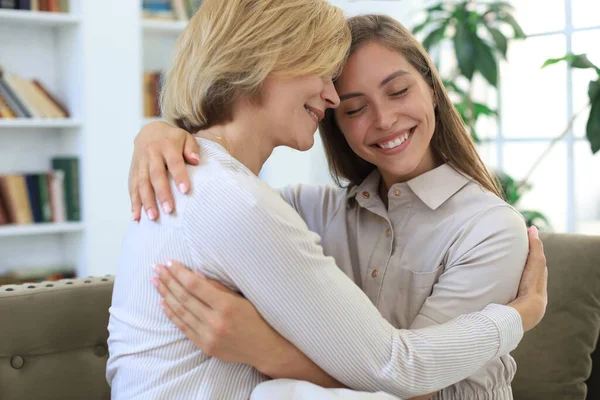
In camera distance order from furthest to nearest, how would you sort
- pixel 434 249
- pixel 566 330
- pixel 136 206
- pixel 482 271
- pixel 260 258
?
pixel 566 330 → pixel 434 249 → pixel 482 271 → pixel 136 206 → pixel 260 258

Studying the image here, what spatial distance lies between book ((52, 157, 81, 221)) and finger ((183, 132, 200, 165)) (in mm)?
2736

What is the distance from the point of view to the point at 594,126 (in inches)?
117

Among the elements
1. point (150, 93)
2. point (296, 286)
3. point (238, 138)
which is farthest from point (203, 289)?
point (150, 93)

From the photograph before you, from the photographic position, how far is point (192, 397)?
1223 mm

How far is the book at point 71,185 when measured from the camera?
3951 mm

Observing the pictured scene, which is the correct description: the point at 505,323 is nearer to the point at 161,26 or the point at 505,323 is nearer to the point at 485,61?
the point at 485,61

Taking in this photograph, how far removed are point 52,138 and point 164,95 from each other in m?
2.75

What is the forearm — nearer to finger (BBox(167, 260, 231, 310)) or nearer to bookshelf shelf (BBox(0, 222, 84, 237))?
finger (BBox(167, 260, 231, 310))

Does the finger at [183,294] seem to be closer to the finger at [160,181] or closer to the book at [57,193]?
the finger at [160,181]

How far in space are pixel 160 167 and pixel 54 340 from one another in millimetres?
609

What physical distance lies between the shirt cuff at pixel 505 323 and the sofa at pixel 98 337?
1.82 ft

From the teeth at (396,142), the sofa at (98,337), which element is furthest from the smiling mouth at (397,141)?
the sofa at (98,337)

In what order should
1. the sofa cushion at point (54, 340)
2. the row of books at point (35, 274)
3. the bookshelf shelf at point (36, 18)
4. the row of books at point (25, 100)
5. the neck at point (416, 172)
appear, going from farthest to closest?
the row of books at point (35, 274) < the row of books at point (25, 100) < the bookshelf shelf at point (36, 18) < the neck at point (416, 172) < the sofa cushion at point (54, 340)

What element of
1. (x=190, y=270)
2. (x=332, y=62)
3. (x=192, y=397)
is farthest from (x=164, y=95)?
(x=192, y=397)
